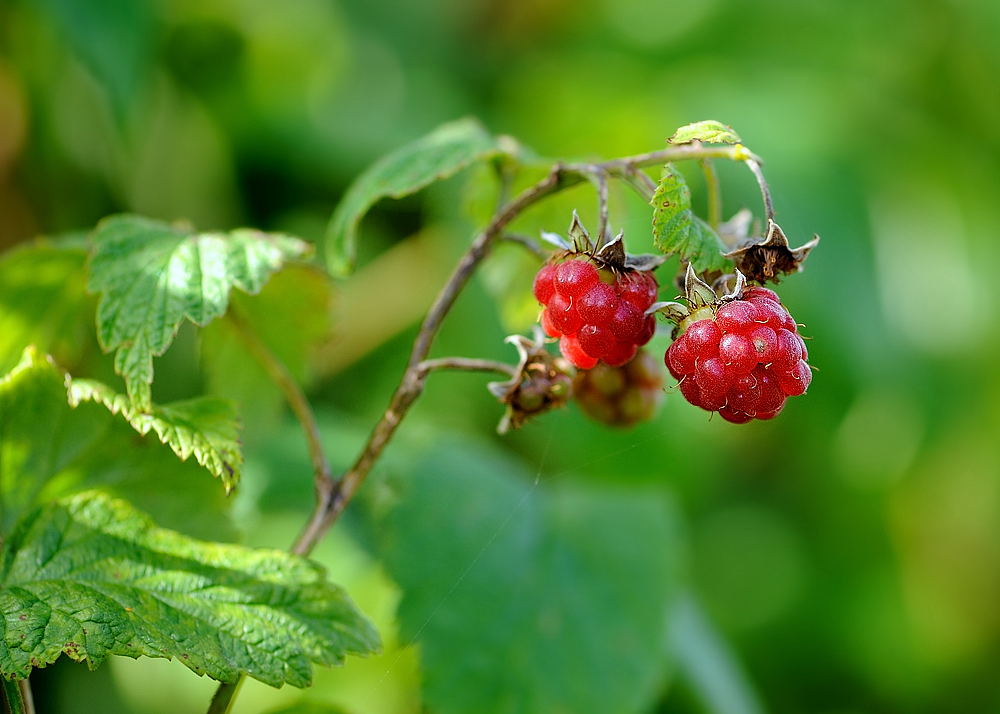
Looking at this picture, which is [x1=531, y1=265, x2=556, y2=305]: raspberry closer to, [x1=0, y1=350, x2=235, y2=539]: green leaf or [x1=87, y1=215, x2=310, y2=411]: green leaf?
[x1=87, y1=215, x2=310, y2=411]: green leaf

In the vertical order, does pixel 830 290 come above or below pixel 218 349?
above

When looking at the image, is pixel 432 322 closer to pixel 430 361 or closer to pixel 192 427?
pixel 430 361

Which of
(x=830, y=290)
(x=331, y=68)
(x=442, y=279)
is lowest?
(x=442, y=279)

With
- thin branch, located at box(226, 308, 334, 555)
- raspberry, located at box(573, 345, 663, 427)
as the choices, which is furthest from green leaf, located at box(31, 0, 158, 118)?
raspberry, located at box(573, 345, 663, 427)

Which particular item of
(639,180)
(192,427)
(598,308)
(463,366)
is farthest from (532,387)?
(192,427)

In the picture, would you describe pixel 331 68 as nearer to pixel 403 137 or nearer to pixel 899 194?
pixel 403 137

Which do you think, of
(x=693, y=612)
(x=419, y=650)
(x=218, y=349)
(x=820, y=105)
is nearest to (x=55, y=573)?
(x=218, y=349)
